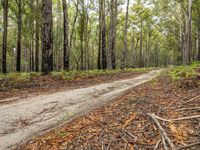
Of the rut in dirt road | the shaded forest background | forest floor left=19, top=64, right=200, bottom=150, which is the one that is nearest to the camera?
forest floor left=19, top=64, right=200, bottom=150

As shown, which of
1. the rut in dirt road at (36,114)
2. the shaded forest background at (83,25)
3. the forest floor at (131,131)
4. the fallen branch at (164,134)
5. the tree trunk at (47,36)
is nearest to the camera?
the fallen branch at (164,134)

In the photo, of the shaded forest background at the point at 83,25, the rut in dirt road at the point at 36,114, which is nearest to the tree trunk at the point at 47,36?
the shaded forest background at the point at 83,25

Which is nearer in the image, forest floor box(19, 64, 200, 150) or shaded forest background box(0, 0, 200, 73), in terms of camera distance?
forest floor box(19, 64, 200, 150)

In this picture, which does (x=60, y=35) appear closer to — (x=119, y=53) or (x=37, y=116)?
(x=119, y=53)

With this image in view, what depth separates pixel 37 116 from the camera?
5.36 metres

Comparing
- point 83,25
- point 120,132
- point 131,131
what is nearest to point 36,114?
point 120,132

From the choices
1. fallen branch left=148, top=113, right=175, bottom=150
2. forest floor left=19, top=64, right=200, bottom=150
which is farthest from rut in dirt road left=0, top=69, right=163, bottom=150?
fallen branch left=148, top=113, right=175, bottom=150

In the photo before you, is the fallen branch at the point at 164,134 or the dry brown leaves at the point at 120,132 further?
the dry brown leaves at the point at 120,132

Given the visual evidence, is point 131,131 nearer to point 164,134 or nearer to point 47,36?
point 164,134

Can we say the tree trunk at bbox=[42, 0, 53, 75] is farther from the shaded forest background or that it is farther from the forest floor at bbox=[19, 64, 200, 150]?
the forest floor at bbox=[19, 64, 200, 150]

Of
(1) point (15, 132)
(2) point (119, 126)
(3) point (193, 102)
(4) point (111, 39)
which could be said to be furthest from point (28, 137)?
(4) point (111, 39)

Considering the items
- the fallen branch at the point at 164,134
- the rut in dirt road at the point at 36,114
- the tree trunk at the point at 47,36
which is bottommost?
the rut in dirt road at the point at 36,114

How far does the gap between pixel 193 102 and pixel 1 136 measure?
3747 millimetres

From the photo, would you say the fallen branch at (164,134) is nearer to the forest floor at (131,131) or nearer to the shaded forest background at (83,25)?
the forest floor at (131,131)
